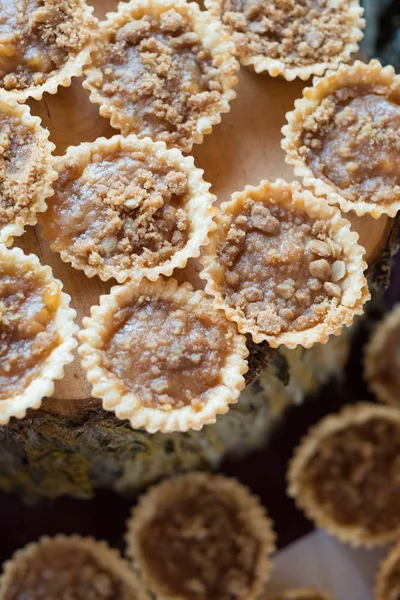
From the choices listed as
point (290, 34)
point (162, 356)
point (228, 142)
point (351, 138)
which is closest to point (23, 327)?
point (162, 356)

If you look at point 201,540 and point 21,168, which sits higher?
point 21,168

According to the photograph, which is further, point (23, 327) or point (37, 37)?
point (37, 37)

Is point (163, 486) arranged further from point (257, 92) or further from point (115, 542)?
point (257, 92)

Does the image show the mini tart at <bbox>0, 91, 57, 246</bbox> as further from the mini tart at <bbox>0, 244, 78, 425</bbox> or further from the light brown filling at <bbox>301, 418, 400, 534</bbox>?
the light brown filling at <bbox>301, 418, 400, 534</bbox>

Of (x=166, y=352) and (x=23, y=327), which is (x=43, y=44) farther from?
(x=166, y=352)

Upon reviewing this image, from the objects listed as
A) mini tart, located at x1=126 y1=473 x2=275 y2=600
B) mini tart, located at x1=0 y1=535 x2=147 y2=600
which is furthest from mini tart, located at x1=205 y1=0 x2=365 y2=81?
mini tart, located at x1=0 y1=535 x2=147 y2=600

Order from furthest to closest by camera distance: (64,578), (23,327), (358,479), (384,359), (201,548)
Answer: (384,359) → (358,479) → (201,548) → (64,578) → (23,327)

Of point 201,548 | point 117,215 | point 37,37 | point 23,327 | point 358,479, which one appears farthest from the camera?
point 358,479

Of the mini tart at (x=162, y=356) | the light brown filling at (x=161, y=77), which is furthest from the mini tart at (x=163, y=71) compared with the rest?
the mini tart at (x=162, y=356)

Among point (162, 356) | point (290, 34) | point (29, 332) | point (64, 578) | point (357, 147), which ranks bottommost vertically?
point (64, 578)
